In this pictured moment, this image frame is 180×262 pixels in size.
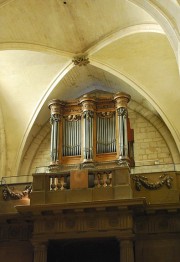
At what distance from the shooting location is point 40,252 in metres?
11.0

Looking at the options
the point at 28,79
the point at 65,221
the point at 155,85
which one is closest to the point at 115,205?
the point at 65,221

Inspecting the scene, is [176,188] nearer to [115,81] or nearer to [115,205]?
[115,205]

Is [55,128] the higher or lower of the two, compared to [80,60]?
lower

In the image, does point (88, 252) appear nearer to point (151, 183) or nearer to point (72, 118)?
point (151, 183)

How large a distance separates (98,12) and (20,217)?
5.84 m

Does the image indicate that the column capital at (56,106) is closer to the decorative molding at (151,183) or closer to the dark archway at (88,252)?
the decorative molding at (151,183)

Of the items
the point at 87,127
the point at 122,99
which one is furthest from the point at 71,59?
the point at 87,127

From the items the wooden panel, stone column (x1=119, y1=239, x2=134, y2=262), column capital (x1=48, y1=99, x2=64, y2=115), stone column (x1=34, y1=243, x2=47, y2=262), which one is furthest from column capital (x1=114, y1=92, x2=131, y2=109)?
stone column (x1=34, y1=243, x2=47, y2=262)

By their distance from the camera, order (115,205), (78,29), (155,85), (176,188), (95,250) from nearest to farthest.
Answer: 1. (115,205)
2. (176,188)
3. (95,250)
4. (78,29)
5. (155,85)

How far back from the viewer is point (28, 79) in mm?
15320

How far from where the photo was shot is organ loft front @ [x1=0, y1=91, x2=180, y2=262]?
10.9m

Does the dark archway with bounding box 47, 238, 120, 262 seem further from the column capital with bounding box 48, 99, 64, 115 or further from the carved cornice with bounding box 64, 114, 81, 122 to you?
the column capital with bounding box 48, 99, 64, 115

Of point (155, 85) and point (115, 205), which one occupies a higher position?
point (155, 85)

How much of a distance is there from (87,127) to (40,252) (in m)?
3.55
